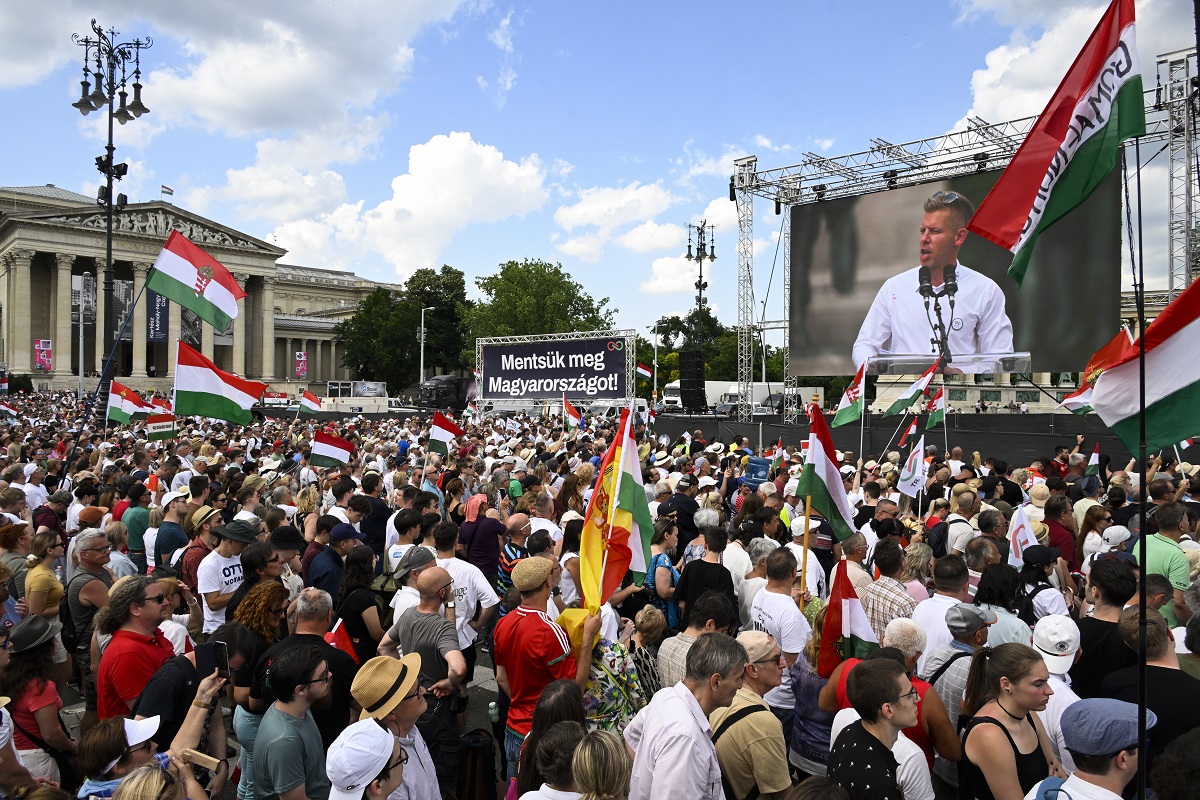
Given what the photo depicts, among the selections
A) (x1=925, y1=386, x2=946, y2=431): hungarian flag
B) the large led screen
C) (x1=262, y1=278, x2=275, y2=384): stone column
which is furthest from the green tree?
(x1=925, y1=386, x2=946, y2=431): hungarian flag

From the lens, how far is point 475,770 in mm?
4133

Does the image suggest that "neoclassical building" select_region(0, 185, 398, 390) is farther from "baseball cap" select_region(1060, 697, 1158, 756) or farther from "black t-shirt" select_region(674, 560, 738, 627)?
"baseball cap" select_region(1060, 697, 1158, 756)

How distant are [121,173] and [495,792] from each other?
1863 centimetres

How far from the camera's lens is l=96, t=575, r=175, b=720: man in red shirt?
156 inches

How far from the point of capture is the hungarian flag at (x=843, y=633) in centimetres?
401

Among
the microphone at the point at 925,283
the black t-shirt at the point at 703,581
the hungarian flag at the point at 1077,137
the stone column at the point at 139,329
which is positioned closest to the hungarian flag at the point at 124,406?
the black t-shirt at the point at 703,581

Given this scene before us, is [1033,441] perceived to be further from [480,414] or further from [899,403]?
[480,414]

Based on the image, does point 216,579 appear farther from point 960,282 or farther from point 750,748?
point 960,282

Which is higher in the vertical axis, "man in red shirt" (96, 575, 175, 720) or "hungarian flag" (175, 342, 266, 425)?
"hungarian flag" (175, 342, 266, 425)

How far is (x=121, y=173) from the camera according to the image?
18.0 metres

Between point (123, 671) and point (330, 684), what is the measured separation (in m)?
1.16

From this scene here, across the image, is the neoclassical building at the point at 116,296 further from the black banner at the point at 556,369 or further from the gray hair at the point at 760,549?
the gray hair at the point at 760,549

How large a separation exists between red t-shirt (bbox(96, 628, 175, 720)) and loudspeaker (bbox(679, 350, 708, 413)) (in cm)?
2550

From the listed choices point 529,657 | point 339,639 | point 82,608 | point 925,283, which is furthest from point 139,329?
point 529,657
